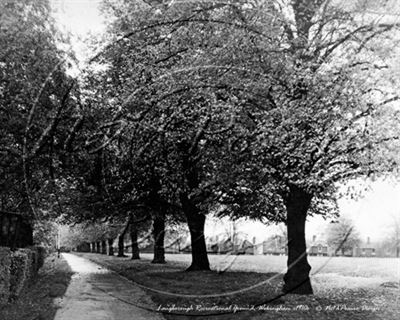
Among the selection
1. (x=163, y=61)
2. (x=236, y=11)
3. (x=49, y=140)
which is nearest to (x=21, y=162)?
(x=49, y=140)

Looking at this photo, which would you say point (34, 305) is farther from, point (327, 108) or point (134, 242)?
point (134, 242)

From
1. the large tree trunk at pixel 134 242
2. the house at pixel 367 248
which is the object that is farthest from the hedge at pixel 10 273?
the large tree trunk at pixel 134 242

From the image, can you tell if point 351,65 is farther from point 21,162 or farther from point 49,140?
point 21,162

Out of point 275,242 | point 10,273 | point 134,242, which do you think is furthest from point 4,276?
point 134,242

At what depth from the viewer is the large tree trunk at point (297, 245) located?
15000mm

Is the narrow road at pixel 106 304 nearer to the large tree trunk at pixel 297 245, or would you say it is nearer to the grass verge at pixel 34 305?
the grass verge at pixel 34 305

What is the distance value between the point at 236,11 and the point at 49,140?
33.0 ft

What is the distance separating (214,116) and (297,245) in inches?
216

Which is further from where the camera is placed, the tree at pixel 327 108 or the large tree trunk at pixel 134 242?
the large tree trunk at pixel 134 242

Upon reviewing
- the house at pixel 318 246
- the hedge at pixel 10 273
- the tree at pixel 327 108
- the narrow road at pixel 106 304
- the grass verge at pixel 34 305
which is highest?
the tree at pixel 327 108

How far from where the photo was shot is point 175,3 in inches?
494

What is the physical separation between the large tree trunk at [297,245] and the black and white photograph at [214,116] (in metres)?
0.05

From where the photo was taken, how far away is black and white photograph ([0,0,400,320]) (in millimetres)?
12250

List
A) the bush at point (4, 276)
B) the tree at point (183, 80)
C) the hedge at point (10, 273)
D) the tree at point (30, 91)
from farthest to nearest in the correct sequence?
the tree at point (30, 91)
the hedge at point (10, 273)
the bush at point (4, 276)
the tree at point (183, 80)
